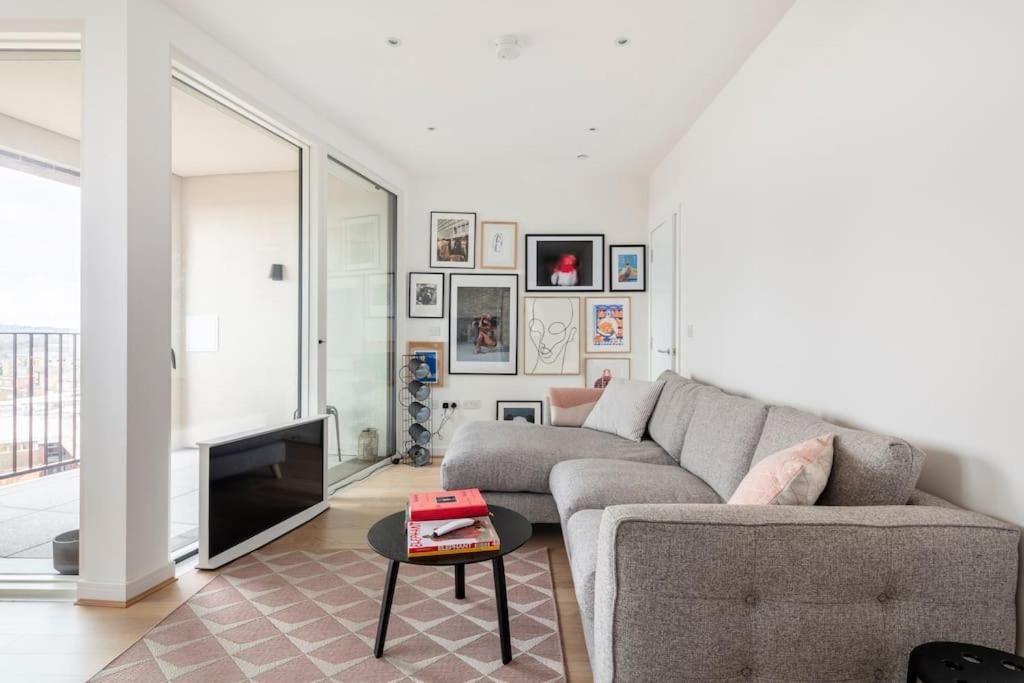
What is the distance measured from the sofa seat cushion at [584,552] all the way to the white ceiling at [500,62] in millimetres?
2201

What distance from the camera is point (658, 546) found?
129 cm

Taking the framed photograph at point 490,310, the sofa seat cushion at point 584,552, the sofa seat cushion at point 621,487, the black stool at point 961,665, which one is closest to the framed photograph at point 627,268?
the framed photograph at point 490,310

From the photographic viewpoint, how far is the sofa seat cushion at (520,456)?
119 inches

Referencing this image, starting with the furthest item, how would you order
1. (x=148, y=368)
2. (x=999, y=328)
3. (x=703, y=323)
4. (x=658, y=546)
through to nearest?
(x=703, y=323), (x=148, y=368), (x=999, y=328), (x=658, y=546)

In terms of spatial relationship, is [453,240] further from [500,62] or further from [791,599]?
[791,599]

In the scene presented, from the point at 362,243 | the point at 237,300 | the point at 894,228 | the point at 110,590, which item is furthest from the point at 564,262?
the point at 110,590

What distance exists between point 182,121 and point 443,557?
247cm

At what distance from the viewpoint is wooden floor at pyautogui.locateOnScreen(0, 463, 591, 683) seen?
1.90 meters

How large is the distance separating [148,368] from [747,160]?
3066mm

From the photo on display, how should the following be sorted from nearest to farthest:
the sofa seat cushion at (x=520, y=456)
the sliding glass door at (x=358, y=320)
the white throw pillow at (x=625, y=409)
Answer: the sofa seat cushion at (x=520, y=456) → the white throw pillow at (x=625, y=409) → the sliding glass door at (x=358, y=320)

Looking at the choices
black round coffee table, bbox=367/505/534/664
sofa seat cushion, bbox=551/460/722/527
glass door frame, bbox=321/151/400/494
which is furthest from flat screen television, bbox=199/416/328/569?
sofa seat cushion, bbox=551/460/722/527

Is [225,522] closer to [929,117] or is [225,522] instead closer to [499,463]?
[499,463]

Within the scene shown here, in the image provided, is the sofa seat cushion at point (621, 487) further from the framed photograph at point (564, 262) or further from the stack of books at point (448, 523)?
the framed photograph at point (564, 262)

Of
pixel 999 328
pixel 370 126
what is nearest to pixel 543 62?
pixel 370 126
